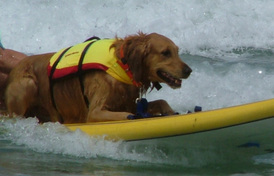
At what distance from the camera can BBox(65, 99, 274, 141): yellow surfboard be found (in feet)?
18.9

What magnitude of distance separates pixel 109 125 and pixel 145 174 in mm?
734

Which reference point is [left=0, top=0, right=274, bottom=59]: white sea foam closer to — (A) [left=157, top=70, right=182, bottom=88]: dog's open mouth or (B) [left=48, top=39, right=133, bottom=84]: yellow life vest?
(B) [left=48, top=39, right=133, bottom=84]: yellow life vest

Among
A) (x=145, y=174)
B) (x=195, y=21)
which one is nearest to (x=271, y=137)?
(x=145, y=174)

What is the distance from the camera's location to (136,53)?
21.4 ft

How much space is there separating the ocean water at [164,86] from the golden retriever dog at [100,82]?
272 millimetres

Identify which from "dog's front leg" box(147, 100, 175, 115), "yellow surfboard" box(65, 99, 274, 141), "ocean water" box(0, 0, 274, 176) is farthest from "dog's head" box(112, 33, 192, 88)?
"ocean water" box(0, 0, 274, 176)

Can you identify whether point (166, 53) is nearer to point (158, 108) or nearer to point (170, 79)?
point (170, 79)

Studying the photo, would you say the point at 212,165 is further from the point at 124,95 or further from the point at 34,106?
the point at 34,106

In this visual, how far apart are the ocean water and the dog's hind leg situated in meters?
0.15

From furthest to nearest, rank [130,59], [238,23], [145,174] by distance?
1. [238,23]
2. [130,59]
3. [145,174]

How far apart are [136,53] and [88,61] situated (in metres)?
0.49

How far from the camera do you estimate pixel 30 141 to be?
21.6ft

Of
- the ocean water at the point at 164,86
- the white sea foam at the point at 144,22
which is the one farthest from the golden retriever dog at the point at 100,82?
the white sea foam at the point at 144,22

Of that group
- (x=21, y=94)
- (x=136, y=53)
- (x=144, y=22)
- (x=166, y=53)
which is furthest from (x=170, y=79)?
(x=144, y=22)
